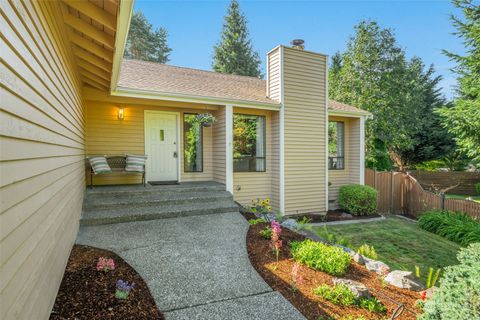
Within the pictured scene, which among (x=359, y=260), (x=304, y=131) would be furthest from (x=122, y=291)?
(x=304, y=131)

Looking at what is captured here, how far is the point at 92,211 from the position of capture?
497cm

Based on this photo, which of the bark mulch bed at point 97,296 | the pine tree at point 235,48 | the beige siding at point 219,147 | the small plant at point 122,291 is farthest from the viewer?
the pine tree at point 235,48

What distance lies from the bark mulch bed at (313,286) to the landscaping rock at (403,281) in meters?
0.10

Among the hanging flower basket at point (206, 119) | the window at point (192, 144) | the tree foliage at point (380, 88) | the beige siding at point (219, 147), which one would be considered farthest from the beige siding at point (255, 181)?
the tree foliage at point (380, 88)

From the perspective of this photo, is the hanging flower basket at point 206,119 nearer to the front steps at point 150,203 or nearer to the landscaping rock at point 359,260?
the front steps at point 150,203

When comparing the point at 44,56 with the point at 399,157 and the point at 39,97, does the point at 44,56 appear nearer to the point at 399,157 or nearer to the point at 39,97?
the point at 39,97

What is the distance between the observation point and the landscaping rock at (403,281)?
3.32 meters

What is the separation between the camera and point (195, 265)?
346 cm

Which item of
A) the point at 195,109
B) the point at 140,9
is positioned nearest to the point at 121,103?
the point at 195,109

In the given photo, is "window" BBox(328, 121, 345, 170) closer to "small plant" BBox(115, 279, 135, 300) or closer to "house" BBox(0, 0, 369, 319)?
"house" BBox(0, 0, 369, 319)

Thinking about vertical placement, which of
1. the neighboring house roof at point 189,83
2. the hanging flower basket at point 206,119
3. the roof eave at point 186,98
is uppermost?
the neighboring house roof at point 189,83

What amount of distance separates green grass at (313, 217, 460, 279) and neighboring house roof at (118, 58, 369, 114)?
365 centimetres

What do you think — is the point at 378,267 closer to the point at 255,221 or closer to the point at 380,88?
the point at 255,221

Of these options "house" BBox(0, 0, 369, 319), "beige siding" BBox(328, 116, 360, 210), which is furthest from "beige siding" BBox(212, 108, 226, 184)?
"beige siding" BBox(328, 116, 360, 210)
